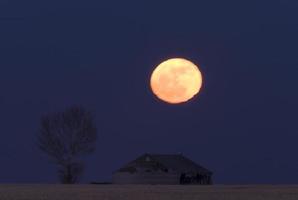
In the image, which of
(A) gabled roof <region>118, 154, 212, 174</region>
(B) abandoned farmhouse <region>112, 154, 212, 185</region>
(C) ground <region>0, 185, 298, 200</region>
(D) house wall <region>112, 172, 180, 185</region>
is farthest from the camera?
(A) gabled roof <region>118, 154, 212, 174</region>

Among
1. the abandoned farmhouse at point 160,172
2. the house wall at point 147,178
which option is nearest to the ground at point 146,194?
the house wall at point 147,178

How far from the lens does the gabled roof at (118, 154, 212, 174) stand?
476 ft

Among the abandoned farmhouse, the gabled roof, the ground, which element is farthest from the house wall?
the ground

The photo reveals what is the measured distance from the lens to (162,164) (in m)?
145

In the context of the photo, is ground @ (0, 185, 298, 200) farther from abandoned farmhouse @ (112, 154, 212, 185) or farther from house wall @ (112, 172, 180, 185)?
abandoned farmhouse @ (112, 154, 212, 185)

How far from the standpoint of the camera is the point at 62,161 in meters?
140

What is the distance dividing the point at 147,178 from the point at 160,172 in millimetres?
4267

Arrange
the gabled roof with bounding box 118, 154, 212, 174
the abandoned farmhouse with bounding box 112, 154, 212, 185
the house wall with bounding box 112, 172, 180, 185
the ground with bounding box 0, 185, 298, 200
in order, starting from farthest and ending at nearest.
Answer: the gabled roof with bounding box 118, 154, 212, 174
the abandoned farmhouse with bounding box 112, 154, 212, 185
the house wall with bounding box 112, 172, 180, 185
the ground with bounding box 0, 185, 298, 200

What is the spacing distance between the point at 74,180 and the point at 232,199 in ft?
287

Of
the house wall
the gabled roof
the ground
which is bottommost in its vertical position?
the ground

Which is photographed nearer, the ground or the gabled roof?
the ground

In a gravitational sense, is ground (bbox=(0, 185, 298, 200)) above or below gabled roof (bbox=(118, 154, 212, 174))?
below

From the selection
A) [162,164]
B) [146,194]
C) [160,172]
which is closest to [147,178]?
[160,172]

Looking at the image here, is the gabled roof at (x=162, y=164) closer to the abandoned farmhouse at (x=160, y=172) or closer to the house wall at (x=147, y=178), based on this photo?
the abandoned farmhouse at (x=160, y=172)
